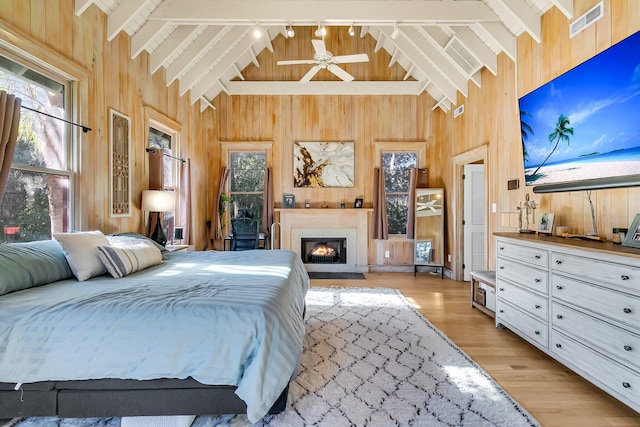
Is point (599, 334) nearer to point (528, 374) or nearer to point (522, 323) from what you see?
point (528, 374)

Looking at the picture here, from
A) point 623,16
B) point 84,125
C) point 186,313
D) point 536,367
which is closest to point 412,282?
point 536,367

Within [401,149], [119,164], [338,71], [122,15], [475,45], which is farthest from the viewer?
[401,149]

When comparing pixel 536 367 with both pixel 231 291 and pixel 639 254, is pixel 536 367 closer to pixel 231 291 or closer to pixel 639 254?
pixel 639 254

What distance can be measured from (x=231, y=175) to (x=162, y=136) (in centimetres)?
184

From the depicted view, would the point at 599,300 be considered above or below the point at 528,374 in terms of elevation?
above

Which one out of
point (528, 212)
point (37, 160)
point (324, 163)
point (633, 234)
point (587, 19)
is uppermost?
point (587, 19)

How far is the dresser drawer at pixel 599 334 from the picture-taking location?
5.93 feet

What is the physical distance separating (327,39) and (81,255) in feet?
19.1

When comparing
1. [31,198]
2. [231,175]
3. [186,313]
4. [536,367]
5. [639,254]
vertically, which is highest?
[231,175]

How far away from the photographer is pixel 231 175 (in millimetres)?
6574

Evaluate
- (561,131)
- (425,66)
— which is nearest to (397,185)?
(425,66)

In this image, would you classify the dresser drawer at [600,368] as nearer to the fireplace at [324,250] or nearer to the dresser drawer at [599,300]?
the dresser drawer at [599,300]

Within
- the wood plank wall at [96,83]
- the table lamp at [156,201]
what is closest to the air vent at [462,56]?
the wood plank wall at [96,83]

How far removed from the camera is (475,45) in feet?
14.3
